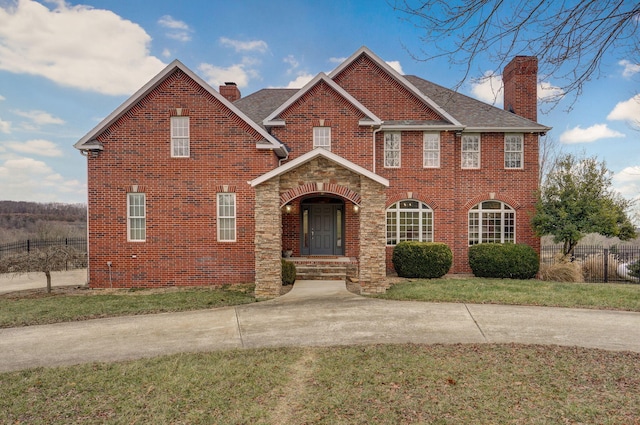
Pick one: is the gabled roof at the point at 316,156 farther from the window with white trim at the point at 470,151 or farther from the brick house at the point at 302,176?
the window with white trim at the point at 470,151

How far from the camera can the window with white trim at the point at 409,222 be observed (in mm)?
15617

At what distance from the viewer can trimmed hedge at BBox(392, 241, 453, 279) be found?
13773mm

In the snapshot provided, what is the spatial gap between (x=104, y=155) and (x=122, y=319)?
7.16 meters

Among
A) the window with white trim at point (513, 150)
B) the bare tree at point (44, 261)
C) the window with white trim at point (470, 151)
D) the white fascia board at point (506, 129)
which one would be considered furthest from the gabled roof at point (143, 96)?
the window with white trim at point (513, 150)

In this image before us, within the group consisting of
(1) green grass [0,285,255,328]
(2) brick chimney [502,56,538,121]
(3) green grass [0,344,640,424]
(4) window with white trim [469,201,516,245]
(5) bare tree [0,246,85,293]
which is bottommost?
(1) green grass [0,285,255,328]

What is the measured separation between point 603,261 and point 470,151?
7641mm

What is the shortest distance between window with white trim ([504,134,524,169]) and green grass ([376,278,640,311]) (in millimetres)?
5931

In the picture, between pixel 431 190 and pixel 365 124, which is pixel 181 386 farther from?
pixel 431 190

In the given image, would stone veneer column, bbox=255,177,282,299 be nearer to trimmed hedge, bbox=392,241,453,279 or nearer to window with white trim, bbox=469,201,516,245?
trimmed hedge, bbox=392,241,453,279

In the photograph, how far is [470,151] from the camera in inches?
627

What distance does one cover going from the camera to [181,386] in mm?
4832

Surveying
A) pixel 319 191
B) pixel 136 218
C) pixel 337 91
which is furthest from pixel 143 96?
pixel 319 191

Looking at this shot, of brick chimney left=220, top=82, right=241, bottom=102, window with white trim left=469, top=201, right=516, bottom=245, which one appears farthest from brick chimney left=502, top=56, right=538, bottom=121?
brick chimney left=220, top=82, right=241, bottom=102

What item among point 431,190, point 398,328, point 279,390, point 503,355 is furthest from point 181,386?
point 431,190
